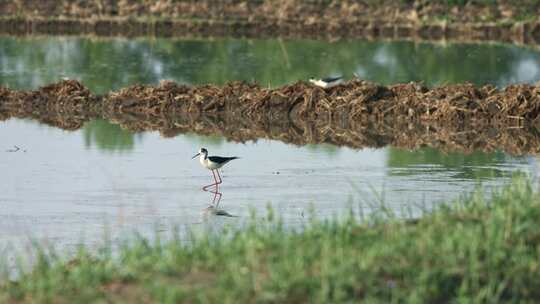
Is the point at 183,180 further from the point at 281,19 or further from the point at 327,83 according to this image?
the point at 281,19

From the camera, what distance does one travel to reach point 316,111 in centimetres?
2252

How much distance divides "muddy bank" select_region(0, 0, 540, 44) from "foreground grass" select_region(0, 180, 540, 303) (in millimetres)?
35547

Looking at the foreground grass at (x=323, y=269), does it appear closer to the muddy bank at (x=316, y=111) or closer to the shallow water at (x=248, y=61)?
the muddy bank at (x=316, y=111)

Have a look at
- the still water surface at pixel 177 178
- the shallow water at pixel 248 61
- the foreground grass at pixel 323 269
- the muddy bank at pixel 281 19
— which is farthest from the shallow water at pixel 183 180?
the muddy bank at pixel 281 19

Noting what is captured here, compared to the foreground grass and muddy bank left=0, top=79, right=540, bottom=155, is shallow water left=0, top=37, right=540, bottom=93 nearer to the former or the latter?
muddy bank left=0, top=79, right=540, bottom=155

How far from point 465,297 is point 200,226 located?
188 inches

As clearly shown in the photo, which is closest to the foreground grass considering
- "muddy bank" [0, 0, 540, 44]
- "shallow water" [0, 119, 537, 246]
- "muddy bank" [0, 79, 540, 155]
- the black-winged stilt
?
"shallow water" [0, 119, 537, 246]

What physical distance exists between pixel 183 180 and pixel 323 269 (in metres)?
7.58

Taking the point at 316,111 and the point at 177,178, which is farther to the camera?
the point at 316,111

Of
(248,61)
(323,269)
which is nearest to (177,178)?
(323,269)

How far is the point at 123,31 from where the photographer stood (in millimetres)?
46438

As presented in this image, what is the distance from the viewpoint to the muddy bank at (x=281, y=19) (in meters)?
46.5

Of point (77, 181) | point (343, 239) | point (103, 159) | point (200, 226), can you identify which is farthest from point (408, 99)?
point (343, 239)

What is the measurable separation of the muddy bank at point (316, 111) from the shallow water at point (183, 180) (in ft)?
3.52
